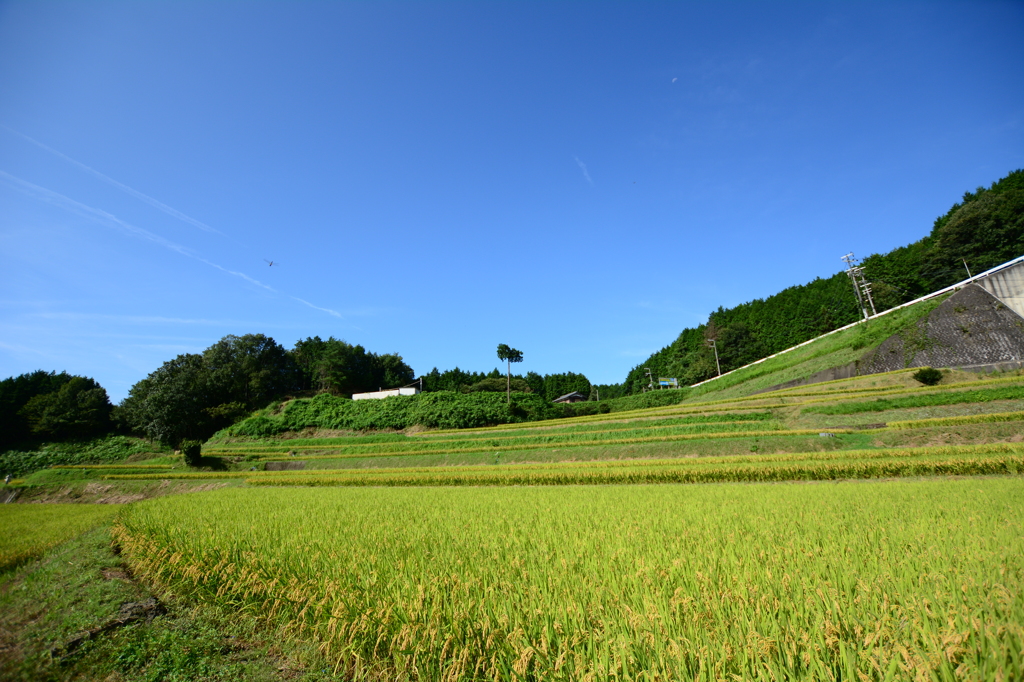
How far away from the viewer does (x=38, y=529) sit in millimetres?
11297

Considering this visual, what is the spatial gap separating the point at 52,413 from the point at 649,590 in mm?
85364

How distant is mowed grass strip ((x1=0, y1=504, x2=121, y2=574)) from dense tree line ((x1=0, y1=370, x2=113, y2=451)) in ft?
200

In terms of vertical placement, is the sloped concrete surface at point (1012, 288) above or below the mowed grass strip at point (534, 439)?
above

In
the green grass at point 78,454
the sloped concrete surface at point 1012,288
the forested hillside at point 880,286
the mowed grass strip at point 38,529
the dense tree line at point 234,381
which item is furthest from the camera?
the dense tree line at point 234,381

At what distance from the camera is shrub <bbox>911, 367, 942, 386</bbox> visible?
26.5 metres

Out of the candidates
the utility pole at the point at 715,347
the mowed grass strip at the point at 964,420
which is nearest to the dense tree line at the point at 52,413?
the mowed grass strip at the point at 964,420

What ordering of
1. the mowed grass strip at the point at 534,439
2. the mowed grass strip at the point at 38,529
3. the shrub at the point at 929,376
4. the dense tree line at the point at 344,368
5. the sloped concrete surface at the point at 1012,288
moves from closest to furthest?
the mowed grass strip at the point at 38,529 < the mowed grass strip at the point at 534,439 < the shrub at the point at 929,376 < the sloped concrete surface at the point at 1012,288 < the dense tree line at the point at 344,368

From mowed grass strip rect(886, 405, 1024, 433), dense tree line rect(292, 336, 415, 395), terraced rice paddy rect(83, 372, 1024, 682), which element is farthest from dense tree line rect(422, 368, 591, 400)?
terraced rice paddy rect(83, 372, 1024, 682)

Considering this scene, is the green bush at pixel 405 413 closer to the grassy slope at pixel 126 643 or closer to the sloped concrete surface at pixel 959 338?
the sloped concrete surface at pixel 959 338

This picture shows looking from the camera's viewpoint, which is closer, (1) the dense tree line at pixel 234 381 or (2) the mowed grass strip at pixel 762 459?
(2) the mowed grass strip at pixel 762 459

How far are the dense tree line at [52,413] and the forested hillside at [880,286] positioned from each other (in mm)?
95489

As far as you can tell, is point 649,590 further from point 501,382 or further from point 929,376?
point 501,382

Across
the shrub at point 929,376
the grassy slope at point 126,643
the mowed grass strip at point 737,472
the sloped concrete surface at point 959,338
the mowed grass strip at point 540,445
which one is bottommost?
the mowed grass strip at point 737,472

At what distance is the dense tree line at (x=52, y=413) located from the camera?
57.4m
